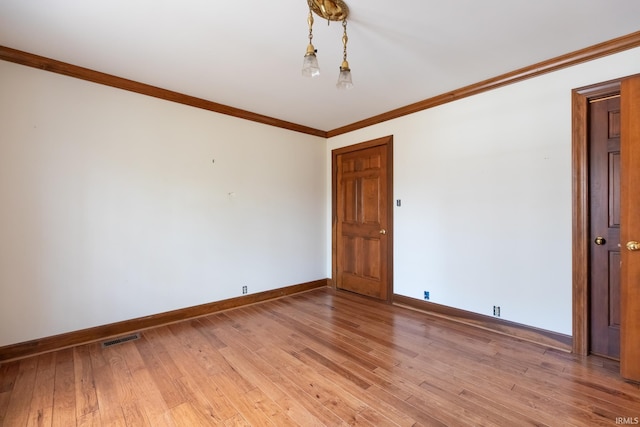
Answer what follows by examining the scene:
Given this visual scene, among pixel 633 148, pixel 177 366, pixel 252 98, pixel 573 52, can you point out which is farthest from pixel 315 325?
pixel 573 52

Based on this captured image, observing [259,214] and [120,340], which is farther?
[259,214]

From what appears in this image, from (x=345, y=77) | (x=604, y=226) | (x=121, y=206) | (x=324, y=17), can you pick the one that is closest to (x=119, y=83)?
(x=121, y=206)

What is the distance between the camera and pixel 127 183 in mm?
2895

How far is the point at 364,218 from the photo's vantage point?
4.21m

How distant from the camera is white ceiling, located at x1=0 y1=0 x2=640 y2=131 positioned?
1892 millimetres

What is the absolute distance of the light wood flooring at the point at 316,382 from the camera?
5.55 ft

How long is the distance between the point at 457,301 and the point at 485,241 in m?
0.75

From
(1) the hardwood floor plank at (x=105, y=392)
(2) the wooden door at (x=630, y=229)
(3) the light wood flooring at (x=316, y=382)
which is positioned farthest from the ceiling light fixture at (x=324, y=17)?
(1) the hardwood floor plank at (x=105, y=392)

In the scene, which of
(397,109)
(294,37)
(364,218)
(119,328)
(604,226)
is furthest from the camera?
(364,218)

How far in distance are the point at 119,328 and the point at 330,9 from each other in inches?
133

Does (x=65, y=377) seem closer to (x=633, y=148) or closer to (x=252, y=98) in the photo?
(x=252, y=98)

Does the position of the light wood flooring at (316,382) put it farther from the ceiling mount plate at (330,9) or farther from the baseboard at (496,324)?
the ceiling mount plate at (330,9)

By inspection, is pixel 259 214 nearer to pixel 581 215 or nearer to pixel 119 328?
pixel 119 328

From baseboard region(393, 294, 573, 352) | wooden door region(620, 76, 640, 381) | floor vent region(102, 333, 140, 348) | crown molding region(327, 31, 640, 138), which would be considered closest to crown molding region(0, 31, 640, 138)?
crown molding region(327, 31, 640, 138)
